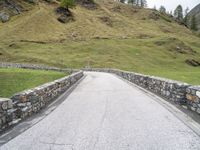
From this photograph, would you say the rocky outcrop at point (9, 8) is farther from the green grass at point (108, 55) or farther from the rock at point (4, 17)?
the green grass at point (108, 55)

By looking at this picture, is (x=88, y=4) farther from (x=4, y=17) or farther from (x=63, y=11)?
(x=4, y=17)

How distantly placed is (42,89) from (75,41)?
269 ft

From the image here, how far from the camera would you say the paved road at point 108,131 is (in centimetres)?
794

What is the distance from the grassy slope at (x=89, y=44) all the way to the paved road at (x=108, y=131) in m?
42.1

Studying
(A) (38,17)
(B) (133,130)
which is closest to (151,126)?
(B) (133,130)

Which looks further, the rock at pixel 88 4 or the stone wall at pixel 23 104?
the rock at pixel 88 4

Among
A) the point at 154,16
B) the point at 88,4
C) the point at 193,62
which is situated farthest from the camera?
the point at 154,16

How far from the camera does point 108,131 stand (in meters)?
9.30

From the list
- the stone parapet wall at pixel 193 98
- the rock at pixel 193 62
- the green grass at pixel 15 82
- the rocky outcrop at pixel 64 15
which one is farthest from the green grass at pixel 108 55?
the stone parapet wall at pixel 193 98

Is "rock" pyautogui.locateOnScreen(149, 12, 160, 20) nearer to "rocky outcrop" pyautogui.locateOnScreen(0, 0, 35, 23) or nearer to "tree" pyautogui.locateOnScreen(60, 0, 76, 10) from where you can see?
"tree" pyautogui.locateOnScreen(60, 0, 76, 10)

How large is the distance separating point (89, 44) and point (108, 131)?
81.1 meters

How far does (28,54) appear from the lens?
74.3 m

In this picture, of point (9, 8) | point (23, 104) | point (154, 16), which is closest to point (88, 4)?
point (154, 16)

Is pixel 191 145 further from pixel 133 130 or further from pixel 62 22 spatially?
pixel 62 22
